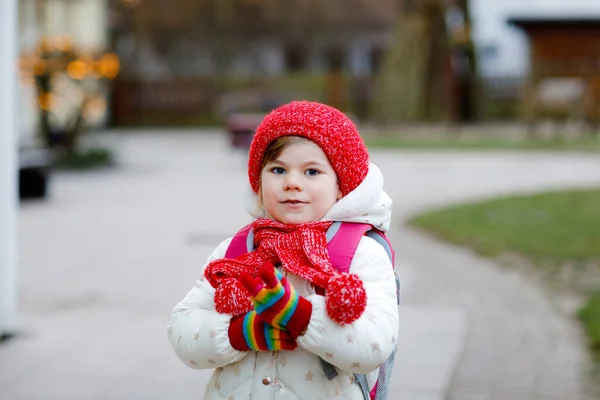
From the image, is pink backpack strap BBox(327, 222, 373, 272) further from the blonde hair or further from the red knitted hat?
the blonde hair

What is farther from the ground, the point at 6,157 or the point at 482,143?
the point at 6,157

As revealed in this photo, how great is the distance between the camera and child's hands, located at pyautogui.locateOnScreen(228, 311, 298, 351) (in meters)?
2.52

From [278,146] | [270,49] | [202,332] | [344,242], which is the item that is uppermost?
[270,49]

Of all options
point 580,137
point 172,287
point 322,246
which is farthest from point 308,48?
point 322,246

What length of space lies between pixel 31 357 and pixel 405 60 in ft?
84.0

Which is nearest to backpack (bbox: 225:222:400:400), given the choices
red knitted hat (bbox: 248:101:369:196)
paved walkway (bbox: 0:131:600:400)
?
red knitted hat (bbox: 248:101:369:196)

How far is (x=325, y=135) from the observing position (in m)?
2.60

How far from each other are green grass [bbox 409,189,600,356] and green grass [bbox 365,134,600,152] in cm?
839

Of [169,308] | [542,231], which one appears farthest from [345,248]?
[542,231]

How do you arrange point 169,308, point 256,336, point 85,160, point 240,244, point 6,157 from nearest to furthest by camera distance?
1. point 256,336
2. point 240,244
3. point 6,157
4. point 169,308
5. point 85,160

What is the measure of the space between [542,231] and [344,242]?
7.36 m

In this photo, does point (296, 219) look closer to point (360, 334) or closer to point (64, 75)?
point (360, 334)

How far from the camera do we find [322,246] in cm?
257

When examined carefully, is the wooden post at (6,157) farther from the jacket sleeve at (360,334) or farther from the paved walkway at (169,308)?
the jacket sleeve at (360,334)
